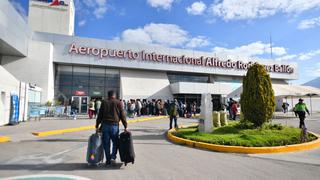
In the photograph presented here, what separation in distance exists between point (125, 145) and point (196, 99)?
28.5m

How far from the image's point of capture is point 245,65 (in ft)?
125

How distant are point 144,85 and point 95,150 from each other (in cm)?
2641

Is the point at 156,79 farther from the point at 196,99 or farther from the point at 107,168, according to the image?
the point at 107,168

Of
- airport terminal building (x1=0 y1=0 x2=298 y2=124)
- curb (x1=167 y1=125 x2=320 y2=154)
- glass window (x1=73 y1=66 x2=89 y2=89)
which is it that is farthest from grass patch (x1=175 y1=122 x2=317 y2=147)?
glass window (x1=73 y1=66 x2=89 y2=89)

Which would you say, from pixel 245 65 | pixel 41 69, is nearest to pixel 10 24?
pixel 41 69

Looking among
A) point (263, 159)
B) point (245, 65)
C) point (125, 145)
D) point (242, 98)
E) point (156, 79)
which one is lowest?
point (263, 159)

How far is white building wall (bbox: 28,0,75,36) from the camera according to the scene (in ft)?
113

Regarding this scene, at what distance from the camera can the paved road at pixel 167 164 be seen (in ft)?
17.2

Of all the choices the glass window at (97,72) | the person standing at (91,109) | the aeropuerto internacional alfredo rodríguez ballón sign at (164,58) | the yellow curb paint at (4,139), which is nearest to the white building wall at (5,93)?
the yellow curb paint at (4,139)

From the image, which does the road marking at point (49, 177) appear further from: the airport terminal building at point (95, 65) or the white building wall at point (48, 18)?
the white building wall at point (48, 18)

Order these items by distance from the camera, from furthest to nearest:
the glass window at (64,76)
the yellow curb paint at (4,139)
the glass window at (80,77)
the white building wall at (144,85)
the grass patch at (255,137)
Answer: the white building wall at (144,85), the glass window at (80,77), the glass window at (64,76), the yellow curb paint at (4,139), the grass patch at (255,137)

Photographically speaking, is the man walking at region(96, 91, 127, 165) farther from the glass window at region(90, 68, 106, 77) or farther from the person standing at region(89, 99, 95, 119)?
the glass window at region(90, 68, 106, 77)

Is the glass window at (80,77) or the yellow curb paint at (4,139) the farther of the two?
the glass window at (80,77)

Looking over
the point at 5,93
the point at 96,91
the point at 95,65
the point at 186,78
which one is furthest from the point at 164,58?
the point at 5,93
